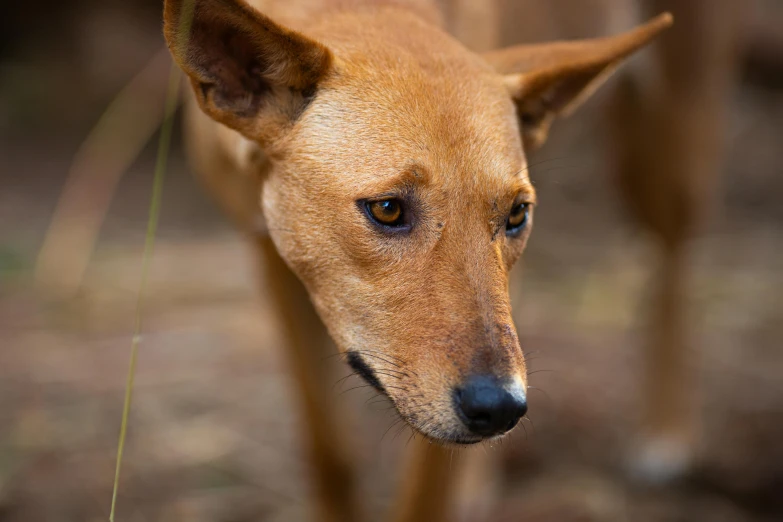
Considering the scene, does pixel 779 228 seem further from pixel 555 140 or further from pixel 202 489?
pixel 202 489

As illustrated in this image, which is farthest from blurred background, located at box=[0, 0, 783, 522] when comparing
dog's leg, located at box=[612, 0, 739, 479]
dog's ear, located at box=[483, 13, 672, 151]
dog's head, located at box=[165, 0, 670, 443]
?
dog's ear, located at box=[483, 13, 672, 151]

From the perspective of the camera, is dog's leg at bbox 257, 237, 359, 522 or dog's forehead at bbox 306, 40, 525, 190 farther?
dog's leg at bbox 257, 237, 359, 522

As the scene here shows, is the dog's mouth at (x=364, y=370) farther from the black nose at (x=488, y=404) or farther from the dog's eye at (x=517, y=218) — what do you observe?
the dog's eye at (x=517, y=218)

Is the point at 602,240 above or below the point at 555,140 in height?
below

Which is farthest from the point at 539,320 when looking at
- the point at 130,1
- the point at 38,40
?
the point at 38,40

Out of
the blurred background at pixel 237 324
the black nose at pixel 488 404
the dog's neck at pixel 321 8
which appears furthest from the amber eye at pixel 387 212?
the blurred background at pixel 237 324

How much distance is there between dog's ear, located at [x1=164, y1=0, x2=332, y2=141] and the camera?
223cm

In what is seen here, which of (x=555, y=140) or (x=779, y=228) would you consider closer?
→ (x=555, y=140)

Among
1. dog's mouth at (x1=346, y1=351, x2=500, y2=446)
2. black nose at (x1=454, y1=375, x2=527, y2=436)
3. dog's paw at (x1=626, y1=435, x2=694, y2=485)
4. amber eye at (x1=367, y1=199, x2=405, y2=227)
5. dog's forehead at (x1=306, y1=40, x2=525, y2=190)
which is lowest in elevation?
dog's paw at (x1=626, y1=435, x2=694, y2=485)

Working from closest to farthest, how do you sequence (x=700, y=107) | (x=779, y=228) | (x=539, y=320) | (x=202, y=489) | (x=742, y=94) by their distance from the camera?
(x=202, y=489) < (x=700, y=107) < (x=539, y=320) < (x=779, y=228) < (x=742, y=94)

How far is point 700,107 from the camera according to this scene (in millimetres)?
4246

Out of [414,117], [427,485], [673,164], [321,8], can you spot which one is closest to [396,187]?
[414,117]

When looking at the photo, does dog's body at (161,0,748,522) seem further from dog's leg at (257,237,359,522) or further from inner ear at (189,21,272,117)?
dog's leg at (257,237,359,522)

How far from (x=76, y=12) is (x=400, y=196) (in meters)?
7.64
